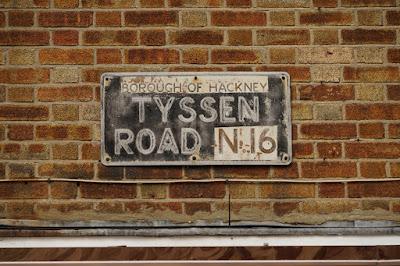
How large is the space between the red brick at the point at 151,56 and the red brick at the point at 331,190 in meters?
0.86

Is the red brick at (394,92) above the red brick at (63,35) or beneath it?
beneath

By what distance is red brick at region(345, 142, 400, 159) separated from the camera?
7.61 feet

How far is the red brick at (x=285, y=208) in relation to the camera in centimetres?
230

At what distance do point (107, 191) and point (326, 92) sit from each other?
1078 mm

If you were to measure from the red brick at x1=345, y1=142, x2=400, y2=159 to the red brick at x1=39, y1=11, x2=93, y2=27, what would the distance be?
4.32ft

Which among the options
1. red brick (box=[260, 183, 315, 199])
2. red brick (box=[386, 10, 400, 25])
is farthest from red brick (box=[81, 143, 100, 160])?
red brick (box=[386, 10, 400, 25])

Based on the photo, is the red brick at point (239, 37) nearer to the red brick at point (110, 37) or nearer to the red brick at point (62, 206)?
the red brick at point (110, 37)

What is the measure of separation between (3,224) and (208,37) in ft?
4.05

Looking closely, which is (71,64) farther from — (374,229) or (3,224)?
(374,229)

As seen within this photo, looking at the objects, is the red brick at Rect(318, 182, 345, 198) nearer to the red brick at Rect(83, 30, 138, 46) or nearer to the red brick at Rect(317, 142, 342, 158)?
the red brick at Rect(317, 142, 342, 158)

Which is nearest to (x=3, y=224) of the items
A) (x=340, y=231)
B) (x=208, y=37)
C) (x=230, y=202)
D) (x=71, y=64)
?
(x=71, y=64)

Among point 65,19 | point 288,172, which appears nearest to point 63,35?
point 65,19

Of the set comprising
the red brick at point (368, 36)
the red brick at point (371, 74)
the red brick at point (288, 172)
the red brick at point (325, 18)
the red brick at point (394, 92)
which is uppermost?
the red brick at point (325, 18)

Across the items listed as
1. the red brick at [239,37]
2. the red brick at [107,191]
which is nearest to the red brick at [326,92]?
the red brick at [239,37]
